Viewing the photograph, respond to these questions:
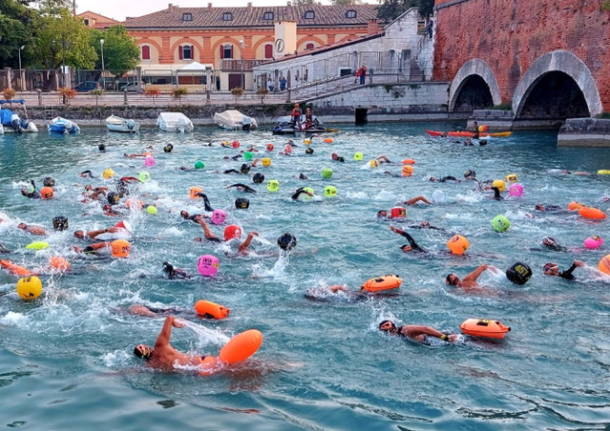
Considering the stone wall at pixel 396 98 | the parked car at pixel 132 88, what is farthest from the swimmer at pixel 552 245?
the parked car at pixel 132 88

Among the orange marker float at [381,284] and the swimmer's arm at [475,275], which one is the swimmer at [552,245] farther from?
the orange marker float at [381,284]

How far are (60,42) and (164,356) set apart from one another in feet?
165

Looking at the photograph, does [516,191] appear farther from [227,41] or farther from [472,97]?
[227,41]

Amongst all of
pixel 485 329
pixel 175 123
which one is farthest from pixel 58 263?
pixel 175 123

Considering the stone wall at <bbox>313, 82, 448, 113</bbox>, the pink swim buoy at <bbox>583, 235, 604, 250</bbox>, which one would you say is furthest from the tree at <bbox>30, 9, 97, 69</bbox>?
the pink swim buoy at <bbox>583, 235, 604, 250</bbox>

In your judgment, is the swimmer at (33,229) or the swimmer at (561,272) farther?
the swimmer at (33,229)

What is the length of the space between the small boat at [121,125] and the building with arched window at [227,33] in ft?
96.2

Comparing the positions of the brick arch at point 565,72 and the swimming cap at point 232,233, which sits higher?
the brick arch at point 565,72

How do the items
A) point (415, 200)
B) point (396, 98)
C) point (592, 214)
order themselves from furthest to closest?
1. point (396, 98)
2. point (415, 200)
3. point (592, 214)

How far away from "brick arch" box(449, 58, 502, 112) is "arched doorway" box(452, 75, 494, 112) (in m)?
0.36

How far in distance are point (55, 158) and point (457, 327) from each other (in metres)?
22.8

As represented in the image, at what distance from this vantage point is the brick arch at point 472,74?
3878cm

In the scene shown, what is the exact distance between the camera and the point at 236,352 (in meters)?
8.07

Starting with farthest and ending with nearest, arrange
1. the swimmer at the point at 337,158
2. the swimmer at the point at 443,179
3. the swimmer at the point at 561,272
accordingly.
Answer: the swimmer at the point at 337,158
the swimmer at the point at 443,179
the swimmer at the point at 561,272
